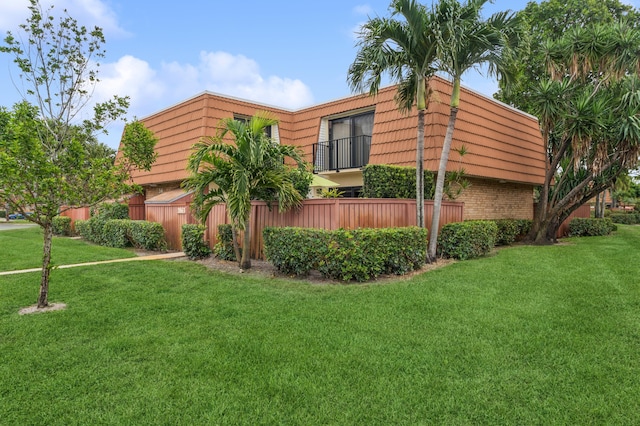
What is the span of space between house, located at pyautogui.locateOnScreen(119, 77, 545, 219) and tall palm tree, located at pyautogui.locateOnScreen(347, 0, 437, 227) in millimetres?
2169

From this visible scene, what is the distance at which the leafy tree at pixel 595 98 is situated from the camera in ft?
36.8

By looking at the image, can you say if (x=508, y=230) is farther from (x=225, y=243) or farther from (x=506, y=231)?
(x=225, y=243)

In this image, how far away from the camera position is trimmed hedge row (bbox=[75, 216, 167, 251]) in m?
11.7

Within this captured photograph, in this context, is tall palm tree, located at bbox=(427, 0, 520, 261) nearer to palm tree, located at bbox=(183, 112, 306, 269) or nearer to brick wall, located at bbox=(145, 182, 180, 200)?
palm tree, located at bbox=(183, 112, 306, 269)

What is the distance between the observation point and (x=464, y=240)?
9414mm

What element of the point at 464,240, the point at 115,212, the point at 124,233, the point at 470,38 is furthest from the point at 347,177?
the point at 115,212

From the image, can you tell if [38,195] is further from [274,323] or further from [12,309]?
[274,323]

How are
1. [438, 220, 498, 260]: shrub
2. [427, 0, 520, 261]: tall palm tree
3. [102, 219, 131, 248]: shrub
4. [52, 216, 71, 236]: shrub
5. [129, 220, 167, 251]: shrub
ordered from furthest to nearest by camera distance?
[52, 216, 71, 236]: shrub
[102, 219, 131, 248]: shrub
[129, 220, 167, 251]: shrub
[438, 220, 498, 260]: shrub
[427, 0, 520, 261]: tall palm tree

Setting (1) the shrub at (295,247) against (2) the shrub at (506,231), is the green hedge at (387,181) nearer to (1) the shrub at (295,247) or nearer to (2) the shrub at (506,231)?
(1) the shrub at (295,247)

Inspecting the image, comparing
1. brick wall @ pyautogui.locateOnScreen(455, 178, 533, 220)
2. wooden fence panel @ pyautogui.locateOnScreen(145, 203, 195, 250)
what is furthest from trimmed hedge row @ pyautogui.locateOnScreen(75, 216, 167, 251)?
brick wall @ pyautogui.locateOnScreen(455, 178, 533, 220)

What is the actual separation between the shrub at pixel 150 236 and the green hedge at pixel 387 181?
6642 millimetres

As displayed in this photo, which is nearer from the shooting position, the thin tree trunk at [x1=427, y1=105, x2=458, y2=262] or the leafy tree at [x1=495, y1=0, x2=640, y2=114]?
the thin tree trunk at [x1=427, y1=105, x2=458, y2=262]

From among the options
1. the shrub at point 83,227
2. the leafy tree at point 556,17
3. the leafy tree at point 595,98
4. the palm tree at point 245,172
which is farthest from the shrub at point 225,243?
the leafy tree at point 556,17

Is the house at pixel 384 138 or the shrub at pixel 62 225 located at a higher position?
the house at pixel 384 138
